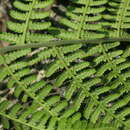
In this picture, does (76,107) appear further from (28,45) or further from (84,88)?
(28,45)

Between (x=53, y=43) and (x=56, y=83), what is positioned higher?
(x=53, y=43)

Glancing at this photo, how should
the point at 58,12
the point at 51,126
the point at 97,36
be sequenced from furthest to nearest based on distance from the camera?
the point at 58,12
the point at 97,36
the point at 51,126

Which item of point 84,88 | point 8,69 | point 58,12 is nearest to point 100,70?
point 84,88

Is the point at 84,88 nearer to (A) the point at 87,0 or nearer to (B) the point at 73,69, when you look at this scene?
(B) the point at 73,69

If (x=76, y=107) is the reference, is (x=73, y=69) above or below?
above

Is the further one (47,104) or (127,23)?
(127,23)

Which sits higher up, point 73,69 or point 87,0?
point 87,0

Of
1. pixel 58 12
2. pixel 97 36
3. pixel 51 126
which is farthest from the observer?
pixel 58 12

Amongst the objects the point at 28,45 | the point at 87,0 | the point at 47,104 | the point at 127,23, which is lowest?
the point at 47,104

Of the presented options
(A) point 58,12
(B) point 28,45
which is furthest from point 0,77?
(A) point 58,12
